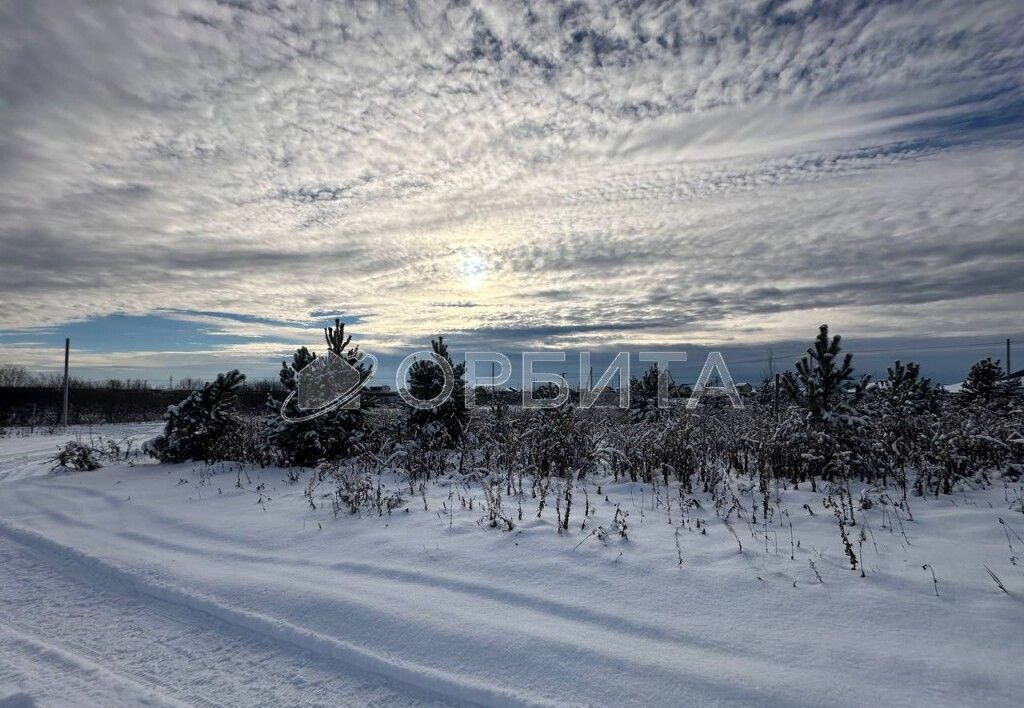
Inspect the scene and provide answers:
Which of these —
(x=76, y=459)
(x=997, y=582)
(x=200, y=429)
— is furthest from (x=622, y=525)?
(x=76, y=459)

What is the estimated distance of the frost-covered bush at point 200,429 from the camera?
40.4 feet

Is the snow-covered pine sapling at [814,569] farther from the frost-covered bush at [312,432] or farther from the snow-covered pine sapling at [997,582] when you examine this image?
the frost-covered bush at [312,432]

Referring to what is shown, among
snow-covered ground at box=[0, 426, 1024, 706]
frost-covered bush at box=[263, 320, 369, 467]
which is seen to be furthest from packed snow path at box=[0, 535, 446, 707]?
frost-covered bush at box=[263, 320, 369, 467]

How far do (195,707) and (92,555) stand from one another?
3790 mm

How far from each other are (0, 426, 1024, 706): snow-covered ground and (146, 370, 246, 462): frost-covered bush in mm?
5482

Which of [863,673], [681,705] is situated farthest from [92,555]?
[863,673]

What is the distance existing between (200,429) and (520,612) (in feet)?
34.7

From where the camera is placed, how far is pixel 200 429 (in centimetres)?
1229

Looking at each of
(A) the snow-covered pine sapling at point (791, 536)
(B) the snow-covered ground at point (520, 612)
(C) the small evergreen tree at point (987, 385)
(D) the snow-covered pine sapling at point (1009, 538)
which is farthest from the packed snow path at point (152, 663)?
(C) the small evergreen tree at point (987, 385)

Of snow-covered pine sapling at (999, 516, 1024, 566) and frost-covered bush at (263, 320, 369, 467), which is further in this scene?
frost-covered bush at (263, 320, 369, 467)

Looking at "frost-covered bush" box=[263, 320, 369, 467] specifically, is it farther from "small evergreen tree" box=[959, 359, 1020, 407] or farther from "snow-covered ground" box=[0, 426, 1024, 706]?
"small evergreen tree" box=[959, 359, 1020, 407]

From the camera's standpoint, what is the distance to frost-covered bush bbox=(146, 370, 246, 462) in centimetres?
1230

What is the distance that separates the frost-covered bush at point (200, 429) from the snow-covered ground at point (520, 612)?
548 cm

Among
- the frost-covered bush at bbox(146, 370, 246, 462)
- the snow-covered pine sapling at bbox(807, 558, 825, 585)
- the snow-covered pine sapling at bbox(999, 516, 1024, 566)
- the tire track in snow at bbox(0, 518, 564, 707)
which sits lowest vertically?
the tire track in snow at bbox(0, 518, 564, 707)
